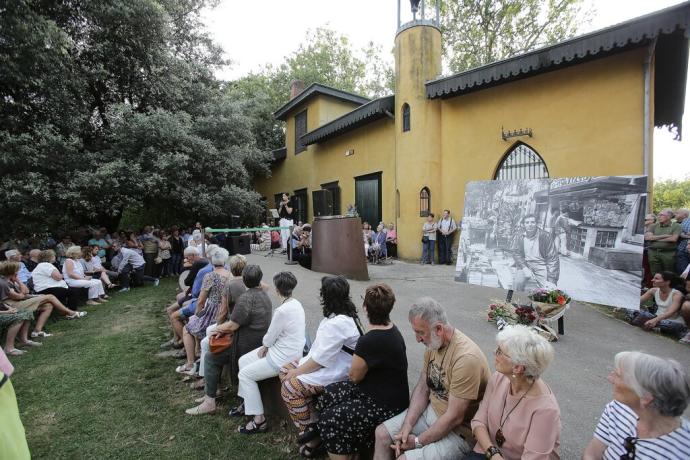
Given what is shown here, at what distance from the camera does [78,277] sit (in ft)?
26.2

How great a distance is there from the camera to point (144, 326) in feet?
21.5

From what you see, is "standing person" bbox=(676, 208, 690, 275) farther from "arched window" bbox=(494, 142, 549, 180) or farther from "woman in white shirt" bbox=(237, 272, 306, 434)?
"woman in white shirt" bbox=(237, 272, 306, 434)

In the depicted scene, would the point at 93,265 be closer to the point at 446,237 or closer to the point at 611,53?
the point at 446,237

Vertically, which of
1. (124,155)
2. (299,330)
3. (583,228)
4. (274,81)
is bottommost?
(299,330)

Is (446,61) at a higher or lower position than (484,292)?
higher

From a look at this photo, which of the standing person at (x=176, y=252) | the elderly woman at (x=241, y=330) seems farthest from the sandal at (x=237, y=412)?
the standing person at (x=176, y=252)

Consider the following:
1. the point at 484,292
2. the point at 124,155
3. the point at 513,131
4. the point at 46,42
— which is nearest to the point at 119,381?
the point at 484,292

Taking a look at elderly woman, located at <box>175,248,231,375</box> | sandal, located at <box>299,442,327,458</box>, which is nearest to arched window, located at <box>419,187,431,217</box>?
elderly woman, located at <box>175,248,231,375</box>

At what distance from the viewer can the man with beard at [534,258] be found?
491 cm

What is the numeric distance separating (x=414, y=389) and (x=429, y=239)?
27.0 ft

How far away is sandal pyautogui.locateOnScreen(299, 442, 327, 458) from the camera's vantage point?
282 cm

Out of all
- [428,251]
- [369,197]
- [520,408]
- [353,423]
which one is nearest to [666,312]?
[520,408]

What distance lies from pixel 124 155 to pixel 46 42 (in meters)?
3.34

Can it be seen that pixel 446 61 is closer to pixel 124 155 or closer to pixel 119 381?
pixel 124 155
